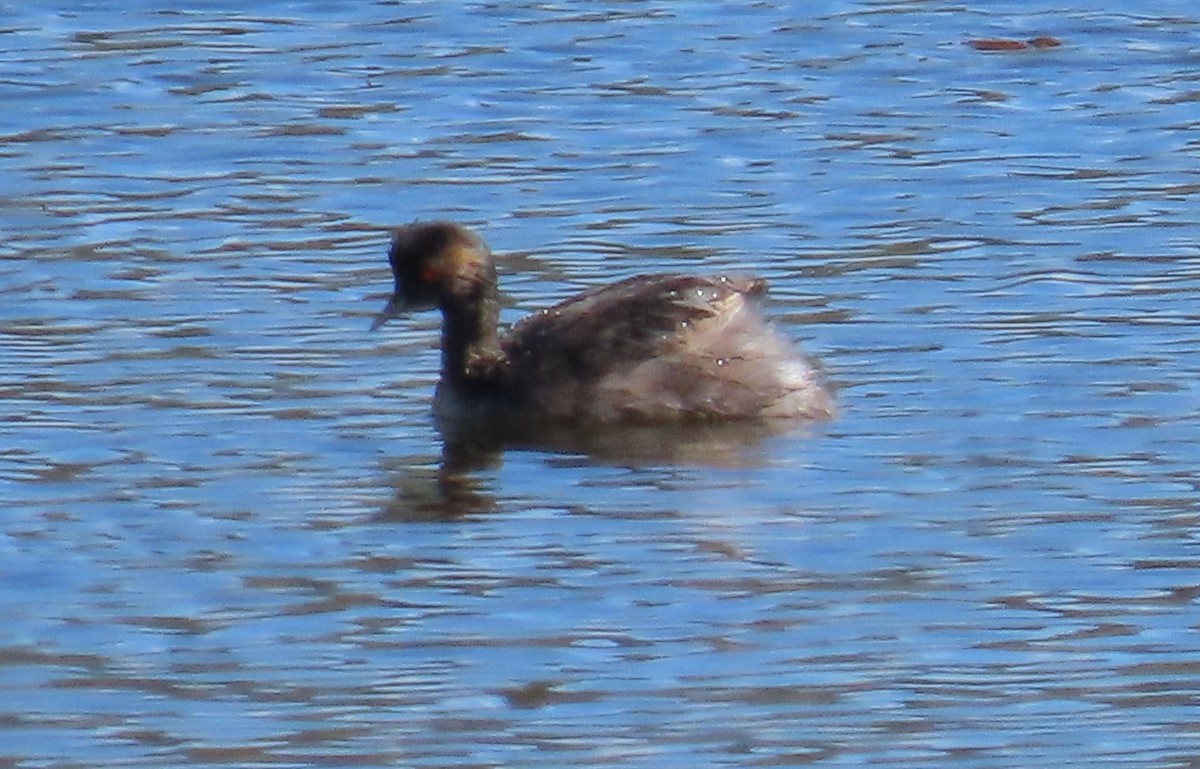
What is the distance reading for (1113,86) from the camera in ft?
55.2

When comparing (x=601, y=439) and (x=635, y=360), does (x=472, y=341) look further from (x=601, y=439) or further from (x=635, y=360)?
(x=601, y=439)

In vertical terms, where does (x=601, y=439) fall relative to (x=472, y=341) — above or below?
below

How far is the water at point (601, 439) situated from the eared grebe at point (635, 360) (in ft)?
0.74

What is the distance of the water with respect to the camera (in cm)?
870

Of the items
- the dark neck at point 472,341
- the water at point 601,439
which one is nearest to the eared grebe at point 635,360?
the dark neck at point 472,341

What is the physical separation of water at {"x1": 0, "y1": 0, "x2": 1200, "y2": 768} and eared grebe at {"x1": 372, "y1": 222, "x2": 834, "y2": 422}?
225 millimetres

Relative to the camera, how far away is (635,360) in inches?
478

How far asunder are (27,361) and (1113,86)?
21.7ft

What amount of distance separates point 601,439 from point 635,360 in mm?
422

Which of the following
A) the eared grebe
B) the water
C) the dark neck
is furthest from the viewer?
the dark neck

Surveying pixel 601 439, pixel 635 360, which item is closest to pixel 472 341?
pixel 635 360

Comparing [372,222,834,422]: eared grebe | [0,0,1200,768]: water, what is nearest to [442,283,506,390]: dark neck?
[372,222,834,422]: eared grebe

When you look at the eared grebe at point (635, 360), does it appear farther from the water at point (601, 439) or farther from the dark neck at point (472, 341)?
the water at point (601, 439)

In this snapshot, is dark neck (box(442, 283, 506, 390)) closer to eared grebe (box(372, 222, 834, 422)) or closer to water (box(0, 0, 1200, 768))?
eared grebe (box(372, 222, 834, 422))
